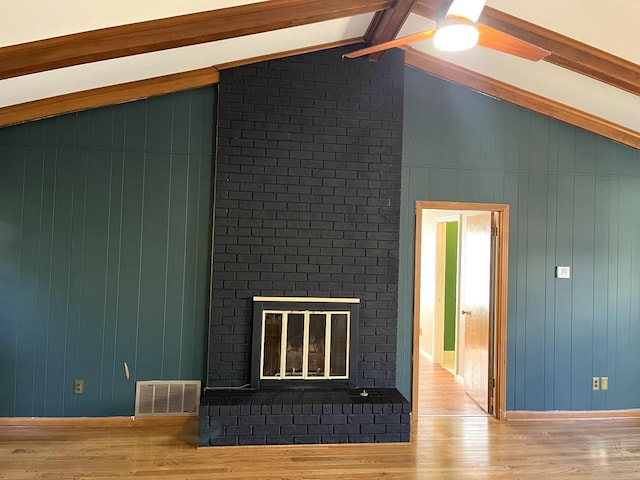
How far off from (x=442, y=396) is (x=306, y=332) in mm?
1876

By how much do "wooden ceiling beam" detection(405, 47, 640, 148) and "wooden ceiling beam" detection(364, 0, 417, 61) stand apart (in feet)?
1.34

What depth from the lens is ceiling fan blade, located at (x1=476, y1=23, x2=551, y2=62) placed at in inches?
84.6

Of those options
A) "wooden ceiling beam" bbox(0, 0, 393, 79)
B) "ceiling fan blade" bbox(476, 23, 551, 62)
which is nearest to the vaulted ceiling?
"wooden ceiling beam" bbox(0, 0, 393, 79)

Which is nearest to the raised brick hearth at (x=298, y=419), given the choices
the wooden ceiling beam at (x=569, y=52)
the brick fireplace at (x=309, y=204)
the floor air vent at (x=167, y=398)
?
the brick fireplace at (x=309, y=204)

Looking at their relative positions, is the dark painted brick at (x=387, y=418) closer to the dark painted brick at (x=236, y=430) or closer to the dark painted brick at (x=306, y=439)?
the dark painted brick at (x=306, y=439)

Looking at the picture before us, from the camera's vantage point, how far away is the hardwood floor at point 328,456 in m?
3.03

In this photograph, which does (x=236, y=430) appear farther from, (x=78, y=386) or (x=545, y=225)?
(x=545, y=225)

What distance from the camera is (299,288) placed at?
3.89m

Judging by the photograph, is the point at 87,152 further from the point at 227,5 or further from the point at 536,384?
the point at 536,384

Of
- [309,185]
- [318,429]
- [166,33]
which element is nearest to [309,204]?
[309,185]

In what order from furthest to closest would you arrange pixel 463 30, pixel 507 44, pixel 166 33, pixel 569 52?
1. pixel 569 52
2. pixel 166 33
3. pixel 507 44
4. pixel 463 30

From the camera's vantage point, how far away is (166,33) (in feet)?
9.07

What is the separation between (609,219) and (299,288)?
3.00 m

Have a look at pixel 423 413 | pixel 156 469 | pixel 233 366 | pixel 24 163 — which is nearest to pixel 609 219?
pixel 423 413
